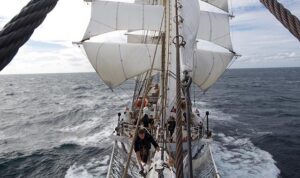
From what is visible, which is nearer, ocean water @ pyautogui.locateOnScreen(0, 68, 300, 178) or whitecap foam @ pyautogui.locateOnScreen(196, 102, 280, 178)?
whitecap foam @ pyautogui.locateOnScreen(196, 102, 280, 178)

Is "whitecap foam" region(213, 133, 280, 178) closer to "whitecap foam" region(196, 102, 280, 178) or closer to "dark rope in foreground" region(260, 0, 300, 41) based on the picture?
"whitecap foam" region(196, 102, 280, 178)

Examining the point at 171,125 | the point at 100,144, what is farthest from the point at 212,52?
the point at 100,144

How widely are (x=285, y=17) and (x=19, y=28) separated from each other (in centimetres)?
160

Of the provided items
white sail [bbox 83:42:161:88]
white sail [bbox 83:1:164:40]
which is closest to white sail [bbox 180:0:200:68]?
white sail [bbox 83:42:161:88]

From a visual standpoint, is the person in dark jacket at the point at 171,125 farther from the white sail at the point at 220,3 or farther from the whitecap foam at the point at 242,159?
the white sail at the point at 220,3

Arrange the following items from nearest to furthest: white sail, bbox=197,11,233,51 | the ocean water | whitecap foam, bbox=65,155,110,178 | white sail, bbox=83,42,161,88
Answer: whitecap foam, bbox=65,155,110,178 → the ocean water → white sail, bbox=83,42,161,88 → white sail, bbox=197,11,233,51

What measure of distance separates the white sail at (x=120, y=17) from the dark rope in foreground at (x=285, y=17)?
66.6 feet

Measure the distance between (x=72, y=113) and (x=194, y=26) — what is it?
28.7m

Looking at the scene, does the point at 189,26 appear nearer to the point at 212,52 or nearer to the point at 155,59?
the point at 155,59

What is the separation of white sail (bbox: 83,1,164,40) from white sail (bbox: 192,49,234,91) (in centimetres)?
398

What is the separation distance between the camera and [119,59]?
70.5ft

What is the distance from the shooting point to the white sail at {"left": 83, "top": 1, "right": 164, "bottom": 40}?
2216 centimetres

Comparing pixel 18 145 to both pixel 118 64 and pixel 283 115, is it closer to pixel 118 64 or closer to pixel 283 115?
pixel 118 64

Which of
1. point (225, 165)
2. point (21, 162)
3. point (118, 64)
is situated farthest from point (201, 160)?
point (21, 162)
